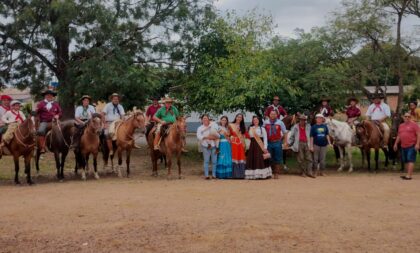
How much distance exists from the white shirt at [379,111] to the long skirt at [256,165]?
4569mm

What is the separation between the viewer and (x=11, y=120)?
13.4 m

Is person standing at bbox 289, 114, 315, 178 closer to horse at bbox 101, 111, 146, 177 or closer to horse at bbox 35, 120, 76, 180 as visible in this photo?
horse at bbox 101, 111, 146, 177

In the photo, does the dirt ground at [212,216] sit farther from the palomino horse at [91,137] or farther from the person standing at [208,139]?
the person standing at [208,139]

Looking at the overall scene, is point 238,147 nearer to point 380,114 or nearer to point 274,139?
point 274,139

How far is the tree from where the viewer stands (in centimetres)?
1805

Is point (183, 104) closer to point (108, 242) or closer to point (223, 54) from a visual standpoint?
point (223, 54)

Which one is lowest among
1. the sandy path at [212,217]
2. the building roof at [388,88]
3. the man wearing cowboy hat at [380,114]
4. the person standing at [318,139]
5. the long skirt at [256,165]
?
the sandy path at [212,217]

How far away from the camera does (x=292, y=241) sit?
685cm

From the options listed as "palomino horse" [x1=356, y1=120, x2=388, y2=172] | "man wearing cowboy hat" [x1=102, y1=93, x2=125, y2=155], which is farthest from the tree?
"palomino horse" [x1=356, y1=120, x2=388, y2=172]

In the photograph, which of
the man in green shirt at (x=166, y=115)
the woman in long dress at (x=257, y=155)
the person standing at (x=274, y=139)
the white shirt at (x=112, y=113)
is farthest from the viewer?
the white shirt at (x=112, y=113)

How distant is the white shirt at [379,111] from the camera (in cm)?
1644

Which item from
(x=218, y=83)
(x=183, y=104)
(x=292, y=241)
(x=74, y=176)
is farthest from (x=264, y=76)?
(x=292, y=241)

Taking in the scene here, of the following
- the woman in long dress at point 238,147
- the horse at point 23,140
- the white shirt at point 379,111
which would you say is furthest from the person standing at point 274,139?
the horse at point 23,140

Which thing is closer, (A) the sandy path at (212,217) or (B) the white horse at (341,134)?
(A) the sandy path at (212,217)
